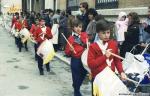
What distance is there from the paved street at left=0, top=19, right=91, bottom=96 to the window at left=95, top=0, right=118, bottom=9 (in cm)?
281

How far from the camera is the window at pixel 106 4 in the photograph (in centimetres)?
1518

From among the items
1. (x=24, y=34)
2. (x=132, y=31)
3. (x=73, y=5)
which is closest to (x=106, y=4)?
(x=24, y=34)

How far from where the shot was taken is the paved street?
9.52 meters

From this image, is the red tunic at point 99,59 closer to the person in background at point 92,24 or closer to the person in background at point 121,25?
the person in background at point 92,24

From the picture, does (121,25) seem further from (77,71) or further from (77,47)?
(77,71)

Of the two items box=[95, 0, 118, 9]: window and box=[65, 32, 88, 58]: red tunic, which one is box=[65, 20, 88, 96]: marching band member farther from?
box=[95, 0, 118, 9]: window

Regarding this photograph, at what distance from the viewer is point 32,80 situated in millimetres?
11031

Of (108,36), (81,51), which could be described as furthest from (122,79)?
(81,51)

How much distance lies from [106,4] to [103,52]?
33.9 ft

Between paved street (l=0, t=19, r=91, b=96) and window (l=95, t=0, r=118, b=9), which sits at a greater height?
window (l=95, t=0, r=118, b=9)

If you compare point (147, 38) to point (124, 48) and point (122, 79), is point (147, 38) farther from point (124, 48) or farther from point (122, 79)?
point (122, 79)

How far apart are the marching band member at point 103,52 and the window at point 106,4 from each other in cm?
882

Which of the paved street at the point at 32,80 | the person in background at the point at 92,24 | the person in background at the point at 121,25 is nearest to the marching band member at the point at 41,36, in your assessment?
the paved street at the point at 32,80

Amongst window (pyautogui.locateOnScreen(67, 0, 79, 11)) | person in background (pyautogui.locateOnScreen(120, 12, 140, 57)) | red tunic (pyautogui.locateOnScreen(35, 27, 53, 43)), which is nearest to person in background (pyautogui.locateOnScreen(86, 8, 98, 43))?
person in background (pyautogui.locateOnScreen(120, 12, 140, 57))
